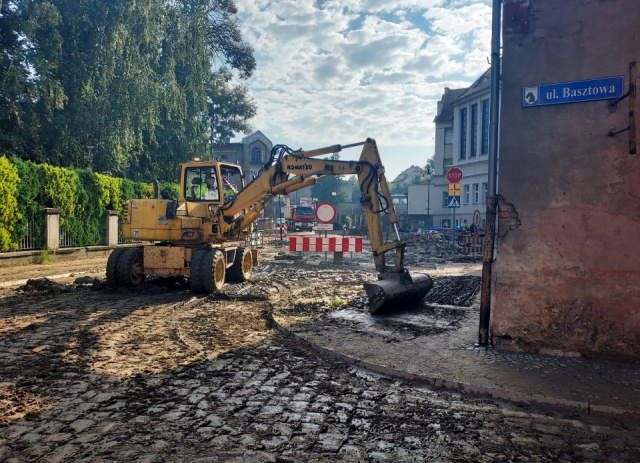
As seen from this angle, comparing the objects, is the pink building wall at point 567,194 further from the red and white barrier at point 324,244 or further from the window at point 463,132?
the window at point 463,132

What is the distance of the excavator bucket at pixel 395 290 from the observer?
812 centimetres

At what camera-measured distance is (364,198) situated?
953 centimetres

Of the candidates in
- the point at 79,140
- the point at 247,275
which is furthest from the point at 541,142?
the point at 79,140

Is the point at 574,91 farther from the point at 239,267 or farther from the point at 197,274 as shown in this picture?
the point at 239,267

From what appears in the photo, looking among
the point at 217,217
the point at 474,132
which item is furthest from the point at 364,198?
the point at 474,132

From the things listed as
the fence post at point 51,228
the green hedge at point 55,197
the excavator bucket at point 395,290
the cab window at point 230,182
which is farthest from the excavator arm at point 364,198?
the fence post at point 51,228

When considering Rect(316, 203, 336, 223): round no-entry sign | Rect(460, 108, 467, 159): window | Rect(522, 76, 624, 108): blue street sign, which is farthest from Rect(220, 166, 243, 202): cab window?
Rect(460, 108, 467, 159): window

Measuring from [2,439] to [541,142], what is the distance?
6.61m

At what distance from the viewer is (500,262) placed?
6.09 m

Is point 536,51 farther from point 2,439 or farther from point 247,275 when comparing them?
point 247,275

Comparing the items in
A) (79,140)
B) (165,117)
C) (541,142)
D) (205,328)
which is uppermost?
(165,117)

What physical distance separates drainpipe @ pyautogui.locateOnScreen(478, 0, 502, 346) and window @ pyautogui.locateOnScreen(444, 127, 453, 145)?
4008 cm

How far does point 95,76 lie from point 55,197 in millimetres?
8789

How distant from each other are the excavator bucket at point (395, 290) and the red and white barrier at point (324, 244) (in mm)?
7144
